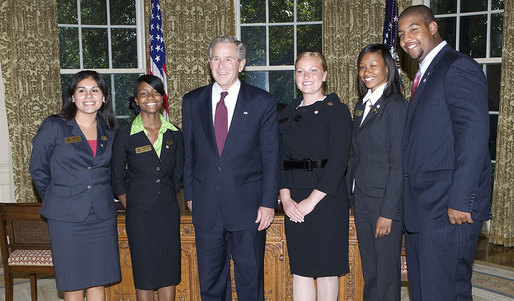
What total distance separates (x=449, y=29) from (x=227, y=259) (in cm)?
469

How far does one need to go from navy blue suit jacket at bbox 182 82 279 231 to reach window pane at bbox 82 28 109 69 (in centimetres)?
404

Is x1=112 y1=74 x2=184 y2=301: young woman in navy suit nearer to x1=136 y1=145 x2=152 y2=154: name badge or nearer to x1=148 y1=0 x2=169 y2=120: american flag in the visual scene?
x1=136 y1=145 x2=152 y2=154: name badge

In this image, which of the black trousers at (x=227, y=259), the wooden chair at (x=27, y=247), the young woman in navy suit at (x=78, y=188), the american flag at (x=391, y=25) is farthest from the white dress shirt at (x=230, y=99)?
the american flag at (x=391, y=25)

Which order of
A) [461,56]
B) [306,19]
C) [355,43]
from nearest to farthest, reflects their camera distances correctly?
[461,56] < [355,43] < [306,19]

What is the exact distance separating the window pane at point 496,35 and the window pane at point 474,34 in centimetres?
9

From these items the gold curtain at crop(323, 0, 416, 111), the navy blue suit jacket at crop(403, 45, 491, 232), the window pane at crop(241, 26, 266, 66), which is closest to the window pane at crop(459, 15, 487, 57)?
→ the gold curtain at crop(323, 0, 416, 111)

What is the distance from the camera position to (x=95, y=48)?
620 cm

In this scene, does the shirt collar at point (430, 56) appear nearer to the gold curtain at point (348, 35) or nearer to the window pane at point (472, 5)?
the gold curtain at point (348, 35)

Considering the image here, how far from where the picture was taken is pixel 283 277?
330 cm

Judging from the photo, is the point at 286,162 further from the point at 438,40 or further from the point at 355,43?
the point at 355,43

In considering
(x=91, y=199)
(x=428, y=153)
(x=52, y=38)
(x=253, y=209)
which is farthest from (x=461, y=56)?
(x=52, y=38)

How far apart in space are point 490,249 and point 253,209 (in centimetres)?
388

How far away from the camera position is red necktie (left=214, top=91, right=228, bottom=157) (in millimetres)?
2652

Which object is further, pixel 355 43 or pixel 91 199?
pixel 355 43
